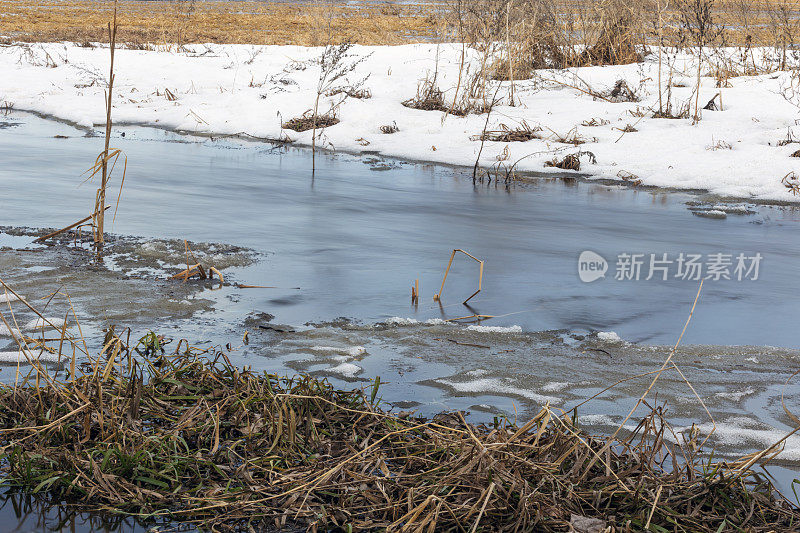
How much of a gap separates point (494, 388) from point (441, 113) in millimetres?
9146

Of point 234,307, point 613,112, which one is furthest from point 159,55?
point 234,307

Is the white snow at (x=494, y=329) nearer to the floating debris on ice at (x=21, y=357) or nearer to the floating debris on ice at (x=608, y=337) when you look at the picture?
the floating debris on ice at (x=608, y=337)

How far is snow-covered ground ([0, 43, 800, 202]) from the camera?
984cm

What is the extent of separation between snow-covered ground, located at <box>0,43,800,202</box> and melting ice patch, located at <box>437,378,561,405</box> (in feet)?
20.0

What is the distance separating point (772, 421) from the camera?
3.45 meters

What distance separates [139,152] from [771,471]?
368 inches

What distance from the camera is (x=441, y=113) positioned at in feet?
40.7

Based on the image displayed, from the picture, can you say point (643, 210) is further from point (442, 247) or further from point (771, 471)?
point (771, 471)

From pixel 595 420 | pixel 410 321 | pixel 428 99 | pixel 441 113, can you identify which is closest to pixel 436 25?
pixel 428 99

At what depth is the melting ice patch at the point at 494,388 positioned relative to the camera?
3620 millimetres

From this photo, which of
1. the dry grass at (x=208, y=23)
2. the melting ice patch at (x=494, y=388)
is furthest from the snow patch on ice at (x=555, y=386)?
the dry grass at (x=208, y=23)

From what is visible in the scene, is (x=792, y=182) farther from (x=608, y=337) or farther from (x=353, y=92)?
(x=353, y=92)

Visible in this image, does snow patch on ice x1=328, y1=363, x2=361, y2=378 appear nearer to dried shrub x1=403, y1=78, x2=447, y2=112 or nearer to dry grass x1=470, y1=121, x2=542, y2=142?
dry grass x1=470, y1=121, x2=542, y2=142

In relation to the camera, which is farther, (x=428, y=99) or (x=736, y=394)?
(x=428, y=99)
